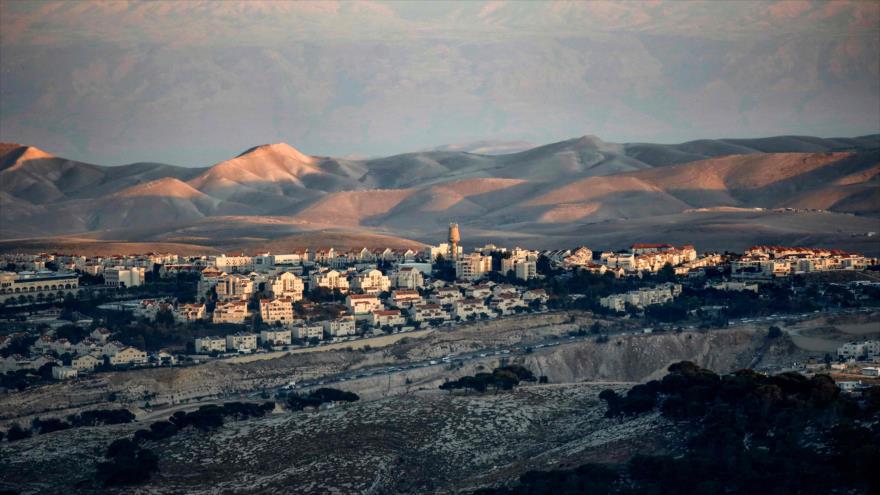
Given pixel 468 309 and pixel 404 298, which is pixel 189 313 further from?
pixel 468 309

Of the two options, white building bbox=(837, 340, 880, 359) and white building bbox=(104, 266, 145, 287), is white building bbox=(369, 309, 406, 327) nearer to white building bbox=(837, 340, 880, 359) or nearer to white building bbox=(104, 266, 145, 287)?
white building bbox=(104, 266, 145, 287)

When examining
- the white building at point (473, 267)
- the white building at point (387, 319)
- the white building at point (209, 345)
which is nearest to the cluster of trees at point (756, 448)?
the white building at point (209, 345)

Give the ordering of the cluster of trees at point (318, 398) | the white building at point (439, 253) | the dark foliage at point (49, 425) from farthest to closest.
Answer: the white building at point (439, 253)
the cluster of trees at point (318, 398)
the dark foliage at point (49, 425)

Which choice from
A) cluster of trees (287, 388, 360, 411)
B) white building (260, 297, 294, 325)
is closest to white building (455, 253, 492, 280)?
white building (260, 297, 294, 325)

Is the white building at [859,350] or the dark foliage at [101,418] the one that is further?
the white building at [859,350]

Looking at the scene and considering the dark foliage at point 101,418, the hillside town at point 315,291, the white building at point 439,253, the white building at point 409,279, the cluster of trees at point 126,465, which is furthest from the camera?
the white building at point 439,253

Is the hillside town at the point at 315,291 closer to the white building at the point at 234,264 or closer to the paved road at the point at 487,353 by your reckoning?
the white building at the point at 234,264

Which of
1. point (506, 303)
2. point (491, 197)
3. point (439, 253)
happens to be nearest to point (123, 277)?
point (439, 253)
